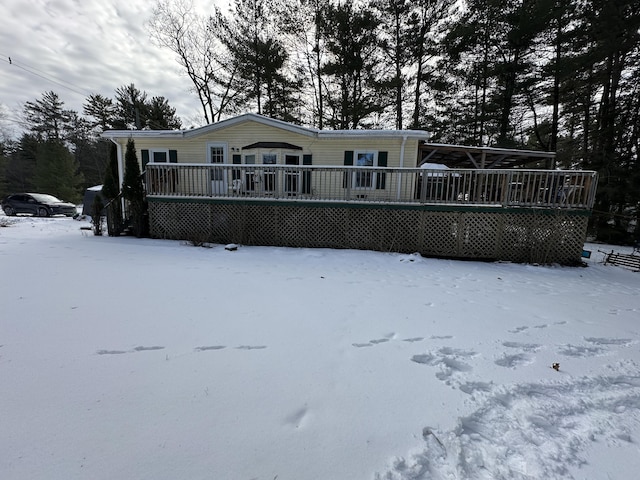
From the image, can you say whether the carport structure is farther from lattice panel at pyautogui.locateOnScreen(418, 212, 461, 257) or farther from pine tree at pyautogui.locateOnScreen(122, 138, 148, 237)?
pine tree at pyautogui.locateOnScreen(122, 138, 148, 237)

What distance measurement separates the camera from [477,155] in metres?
13.3

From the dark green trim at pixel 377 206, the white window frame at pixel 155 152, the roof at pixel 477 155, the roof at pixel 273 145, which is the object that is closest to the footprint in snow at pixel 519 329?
the dark green trim at pixel 377 206

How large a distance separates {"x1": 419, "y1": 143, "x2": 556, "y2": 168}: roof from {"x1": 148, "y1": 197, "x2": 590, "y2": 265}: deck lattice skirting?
14.1 feet

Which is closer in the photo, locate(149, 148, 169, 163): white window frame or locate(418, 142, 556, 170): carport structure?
locate(418, 142, 556, 170): carport structure

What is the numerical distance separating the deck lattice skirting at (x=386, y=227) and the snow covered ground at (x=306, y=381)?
2519 millimetres

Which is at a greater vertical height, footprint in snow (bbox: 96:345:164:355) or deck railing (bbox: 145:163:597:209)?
deck railing (bbox: 145:163:597:209)

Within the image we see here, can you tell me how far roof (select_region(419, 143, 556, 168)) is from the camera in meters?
10.2

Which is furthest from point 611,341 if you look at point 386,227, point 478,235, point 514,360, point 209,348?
point 386,227

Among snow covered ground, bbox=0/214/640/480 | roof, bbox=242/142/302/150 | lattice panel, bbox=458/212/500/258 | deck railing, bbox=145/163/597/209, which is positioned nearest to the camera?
snow covered ground, bbox=0/214/640/480

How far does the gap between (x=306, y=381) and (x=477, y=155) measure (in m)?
14.2

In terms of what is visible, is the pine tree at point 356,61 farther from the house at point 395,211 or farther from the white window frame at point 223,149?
the white window frame at point 223,149

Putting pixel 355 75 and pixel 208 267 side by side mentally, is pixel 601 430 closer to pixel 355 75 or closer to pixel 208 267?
pixel 208 267

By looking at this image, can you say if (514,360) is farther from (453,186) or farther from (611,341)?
(453,186)

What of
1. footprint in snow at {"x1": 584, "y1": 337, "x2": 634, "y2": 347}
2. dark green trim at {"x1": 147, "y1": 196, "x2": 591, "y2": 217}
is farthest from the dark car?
footprint in snow at {"x1": 584, "y1": 337, "x2": 634, "y2": 347}
